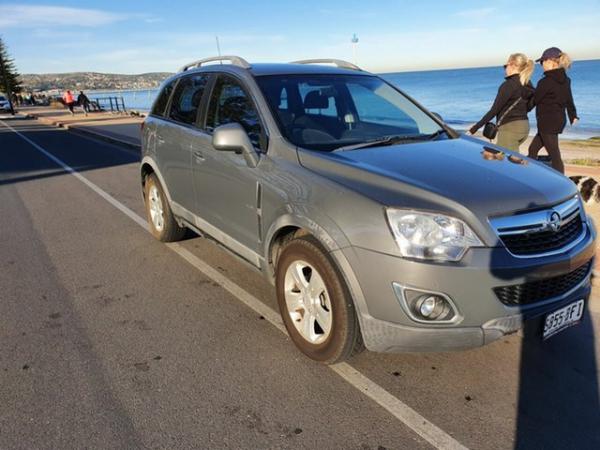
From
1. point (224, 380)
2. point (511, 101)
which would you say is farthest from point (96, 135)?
point (224, 380)

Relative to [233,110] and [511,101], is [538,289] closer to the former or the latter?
[233,110]

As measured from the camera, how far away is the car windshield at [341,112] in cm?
349

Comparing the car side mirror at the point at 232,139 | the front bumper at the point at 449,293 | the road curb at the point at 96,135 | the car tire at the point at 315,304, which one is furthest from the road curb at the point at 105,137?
the front bumper at the point at 449,293

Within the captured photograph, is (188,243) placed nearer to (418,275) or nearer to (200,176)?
(200,176)

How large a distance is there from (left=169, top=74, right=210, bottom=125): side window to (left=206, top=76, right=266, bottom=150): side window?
32cm

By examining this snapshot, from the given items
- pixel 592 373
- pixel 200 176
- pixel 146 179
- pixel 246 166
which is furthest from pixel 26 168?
pixel 592 373

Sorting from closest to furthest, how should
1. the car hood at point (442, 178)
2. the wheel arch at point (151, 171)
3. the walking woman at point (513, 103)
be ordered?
1. the car hood at point (442, 178)
2. the wheel arch at point (151, 171)
3. the walking woman at point (513, 103)

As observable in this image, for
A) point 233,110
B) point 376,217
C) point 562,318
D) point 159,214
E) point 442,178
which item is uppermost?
point 233,110

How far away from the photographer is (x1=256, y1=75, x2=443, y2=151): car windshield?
11.5 feet

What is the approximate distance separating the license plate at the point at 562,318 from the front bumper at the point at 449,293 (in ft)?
0.21

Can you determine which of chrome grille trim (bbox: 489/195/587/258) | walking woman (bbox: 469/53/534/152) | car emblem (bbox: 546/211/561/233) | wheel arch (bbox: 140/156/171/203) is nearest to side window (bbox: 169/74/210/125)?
wheel arch (bbox: 140/156/171/203)

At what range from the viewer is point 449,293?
97.2 inches

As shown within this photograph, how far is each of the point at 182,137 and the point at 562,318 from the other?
341 cm

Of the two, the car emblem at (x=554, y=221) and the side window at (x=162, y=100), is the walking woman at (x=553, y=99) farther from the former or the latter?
the side window at (x=162, y=100)
